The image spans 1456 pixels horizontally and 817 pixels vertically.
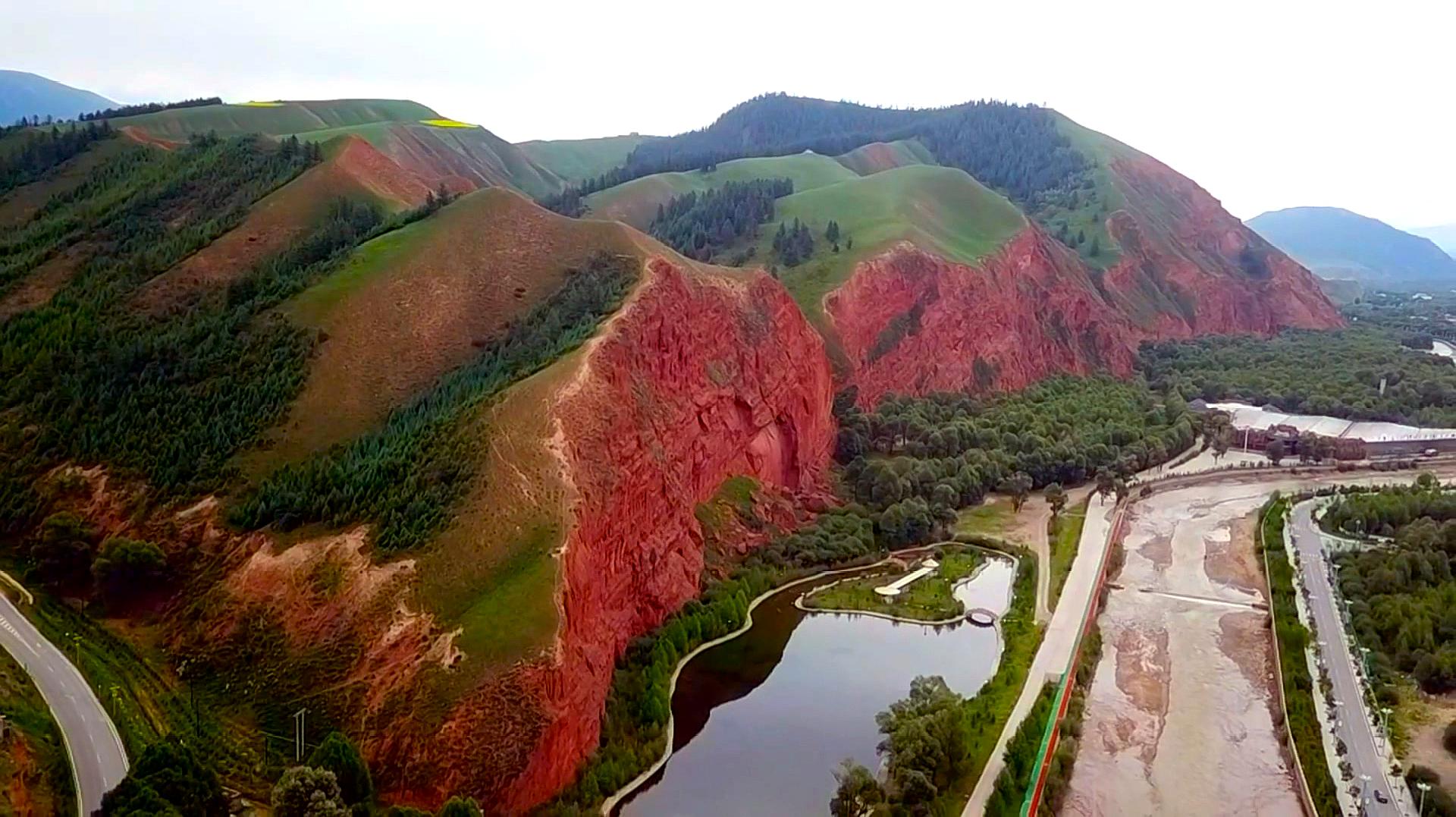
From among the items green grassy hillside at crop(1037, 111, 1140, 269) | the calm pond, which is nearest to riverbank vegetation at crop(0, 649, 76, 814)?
the calm pond

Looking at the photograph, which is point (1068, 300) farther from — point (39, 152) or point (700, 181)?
point (39, 152)

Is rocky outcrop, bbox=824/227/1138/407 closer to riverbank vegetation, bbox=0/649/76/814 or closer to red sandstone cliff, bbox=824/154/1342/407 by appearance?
red sandstone cliff, bbox=824/154/1342/407

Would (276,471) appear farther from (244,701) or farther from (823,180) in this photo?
(823,180)

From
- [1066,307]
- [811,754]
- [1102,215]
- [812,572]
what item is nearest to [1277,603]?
[812,572]

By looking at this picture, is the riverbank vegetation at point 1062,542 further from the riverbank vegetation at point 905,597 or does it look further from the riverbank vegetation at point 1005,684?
the riverbank vegetation at point 905,597

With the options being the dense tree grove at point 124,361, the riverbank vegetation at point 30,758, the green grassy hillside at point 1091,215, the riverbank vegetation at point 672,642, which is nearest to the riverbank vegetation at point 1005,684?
the riverbank vegetation at point 672,642

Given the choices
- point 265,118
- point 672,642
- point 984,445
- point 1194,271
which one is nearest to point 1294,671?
point 672,642
